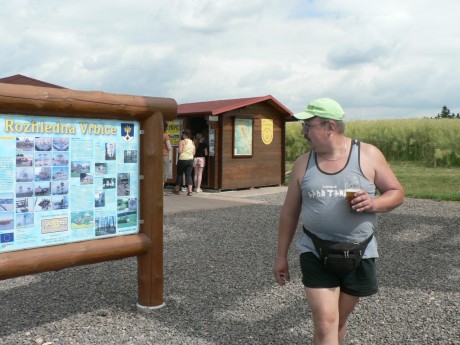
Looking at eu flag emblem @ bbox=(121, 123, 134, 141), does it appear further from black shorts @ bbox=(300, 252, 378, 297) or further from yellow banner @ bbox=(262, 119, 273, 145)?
yellow banner @ bbox=(262, 119, 273, 145)

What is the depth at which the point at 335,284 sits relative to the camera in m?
2.89

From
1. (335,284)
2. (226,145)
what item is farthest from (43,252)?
(226,145)

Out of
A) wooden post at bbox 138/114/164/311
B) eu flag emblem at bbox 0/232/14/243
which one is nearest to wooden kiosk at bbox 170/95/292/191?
wooden post at bbox 138/114/164/311

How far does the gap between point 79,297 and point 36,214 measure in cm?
133

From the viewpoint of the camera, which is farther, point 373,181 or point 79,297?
point 79,297

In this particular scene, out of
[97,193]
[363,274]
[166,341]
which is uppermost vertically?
[97,193]

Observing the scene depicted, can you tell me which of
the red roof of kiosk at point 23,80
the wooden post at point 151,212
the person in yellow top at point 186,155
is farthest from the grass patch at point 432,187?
the wooden post at point 151,212

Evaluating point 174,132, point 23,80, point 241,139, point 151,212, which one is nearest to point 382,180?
point 151,212

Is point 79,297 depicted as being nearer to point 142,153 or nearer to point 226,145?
point 142,153

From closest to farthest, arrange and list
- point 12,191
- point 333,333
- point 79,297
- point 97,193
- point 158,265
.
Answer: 1. point 333,333
2. point 12,191
3. point 97,193
4. point 158,265
5. point 79,297

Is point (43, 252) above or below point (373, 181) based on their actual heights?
below

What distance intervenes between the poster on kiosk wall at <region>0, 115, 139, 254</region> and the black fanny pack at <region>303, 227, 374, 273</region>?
219cm

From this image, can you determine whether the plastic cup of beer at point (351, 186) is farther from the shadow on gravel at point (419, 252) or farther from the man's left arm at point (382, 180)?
the shadow on gravel at point (419, 252)

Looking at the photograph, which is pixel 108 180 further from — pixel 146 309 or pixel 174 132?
pixel 174 132
